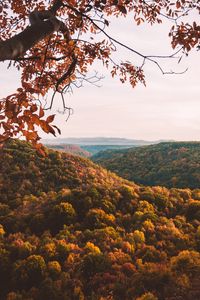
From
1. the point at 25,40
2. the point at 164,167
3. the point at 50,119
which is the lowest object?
the point at 164,167

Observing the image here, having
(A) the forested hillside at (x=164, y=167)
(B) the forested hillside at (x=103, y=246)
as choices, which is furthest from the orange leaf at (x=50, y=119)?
(A) the forested hillside at (x=164, y=167)

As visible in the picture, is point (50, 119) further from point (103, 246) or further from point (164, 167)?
point (164, 167)

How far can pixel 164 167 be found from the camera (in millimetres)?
74938

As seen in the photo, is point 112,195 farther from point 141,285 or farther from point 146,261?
point 141,285

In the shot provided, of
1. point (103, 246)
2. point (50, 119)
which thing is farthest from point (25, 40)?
point (103, 246)

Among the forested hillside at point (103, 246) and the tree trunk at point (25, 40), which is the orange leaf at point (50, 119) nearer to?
the tree trunk at point (25, 40)

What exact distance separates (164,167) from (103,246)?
61163mm

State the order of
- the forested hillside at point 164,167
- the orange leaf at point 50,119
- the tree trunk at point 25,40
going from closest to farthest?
the orange leaf at point 50,119
the tree trunk at point 25,40
the forested hillside at point 164,167

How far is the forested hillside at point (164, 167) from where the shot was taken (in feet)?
205

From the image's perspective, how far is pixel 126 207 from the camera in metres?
20.2

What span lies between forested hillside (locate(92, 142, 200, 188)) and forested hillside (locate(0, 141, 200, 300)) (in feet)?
129

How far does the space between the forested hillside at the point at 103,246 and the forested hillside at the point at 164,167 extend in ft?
129

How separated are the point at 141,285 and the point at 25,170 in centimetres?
2613

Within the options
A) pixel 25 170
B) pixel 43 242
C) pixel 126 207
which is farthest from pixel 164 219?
pixel 25 170
